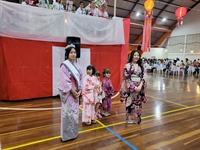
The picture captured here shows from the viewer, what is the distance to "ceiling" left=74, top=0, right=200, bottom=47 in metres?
12.0

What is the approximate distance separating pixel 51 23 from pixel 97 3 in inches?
63.4

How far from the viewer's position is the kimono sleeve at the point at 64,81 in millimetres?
1981

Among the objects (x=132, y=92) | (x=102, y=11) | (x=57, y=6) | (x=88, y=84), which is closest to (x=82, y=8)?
(x=102, y=11)

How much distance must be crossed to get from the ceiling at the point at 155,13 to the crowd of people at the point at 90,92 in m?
8.68

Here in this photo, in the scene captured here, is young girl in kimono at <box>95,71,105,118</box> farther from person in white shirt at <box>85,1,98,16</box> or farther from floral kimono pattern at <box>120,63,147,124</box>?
person in white shirt at <box>85,1,98,16</box>

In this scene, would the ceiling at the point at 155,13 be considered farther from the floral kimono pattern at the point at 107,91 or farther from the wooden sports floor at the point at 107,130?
the wooden sports floor at the point at 107,130

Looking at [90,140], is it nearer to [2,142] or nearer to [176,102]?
[2,142]

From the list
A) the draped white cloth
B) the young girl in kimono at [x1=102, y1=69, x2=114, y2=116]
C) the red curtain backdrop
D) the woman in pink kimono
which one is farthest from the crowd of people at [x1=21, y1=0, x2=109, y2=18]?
the woman in pink kimono

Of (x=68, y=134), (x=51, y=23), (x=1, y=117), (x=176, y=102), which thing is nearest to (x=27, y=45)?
(x=51, y=23)

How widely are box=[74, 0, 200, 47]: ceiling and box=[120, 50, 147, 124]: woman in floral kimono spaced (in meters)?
8.74

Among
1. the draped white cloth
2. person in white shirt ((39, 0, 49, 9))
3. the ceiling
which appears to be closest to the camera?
the draped white cloth

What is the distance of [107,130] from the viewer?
246cm

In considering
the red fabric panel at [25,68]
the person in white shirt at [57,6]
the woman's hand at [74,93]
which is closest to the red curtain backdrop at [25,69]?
the red fabric panel at [25,68]

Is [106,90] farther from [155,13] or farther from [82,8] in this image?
[155,13]
